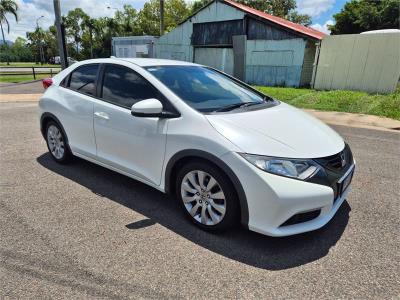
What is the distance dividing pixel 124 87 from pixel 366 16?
3687cm

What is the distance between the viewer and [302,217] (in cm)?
264

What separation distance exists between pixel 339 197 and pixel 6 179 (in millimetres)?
4113

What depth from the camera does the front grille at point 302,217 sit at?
2.61 meters

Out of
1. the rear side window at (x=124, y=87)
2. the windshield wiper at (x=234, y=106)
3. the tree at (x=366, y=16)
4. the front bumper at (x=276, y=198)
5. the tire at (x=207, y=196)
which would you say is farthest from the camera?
the tree at (x=366, y=16)

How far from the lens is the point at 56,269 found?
8.21 ft

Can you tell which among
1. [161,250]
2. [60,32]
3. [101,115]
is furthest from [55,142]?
[60,32]

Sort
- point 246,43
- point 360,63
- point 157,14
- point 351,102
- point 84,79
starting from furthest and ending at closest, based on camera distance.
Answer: point 157,14
point 246,43
point 360,63
point 351,102
point 84,79

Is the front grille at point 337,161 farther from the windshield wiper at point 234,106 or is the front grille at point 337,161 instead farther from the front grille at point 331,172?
the windshield wiper at point 234,106

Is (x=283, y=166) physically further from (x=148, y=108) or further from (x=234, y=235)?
(x=148, y=108)

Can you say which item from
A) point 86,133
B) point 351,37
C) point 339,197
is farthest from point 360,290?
point 351,37

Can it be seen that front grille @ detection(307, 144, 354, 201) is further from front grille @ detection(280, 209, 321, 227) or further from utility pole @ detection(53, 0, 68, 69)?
utility pole @ detection(53, 0, 68, 69)

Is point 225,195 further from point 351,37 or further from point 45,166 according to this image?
point 351,37

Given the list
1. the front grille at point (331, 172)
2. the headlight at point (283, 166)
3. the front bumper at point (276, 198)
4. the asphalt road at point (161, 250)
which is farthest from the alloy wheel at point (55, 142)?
the front grille at point (331, 172)

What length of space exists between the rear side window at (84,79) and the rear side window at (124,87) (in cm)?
24
